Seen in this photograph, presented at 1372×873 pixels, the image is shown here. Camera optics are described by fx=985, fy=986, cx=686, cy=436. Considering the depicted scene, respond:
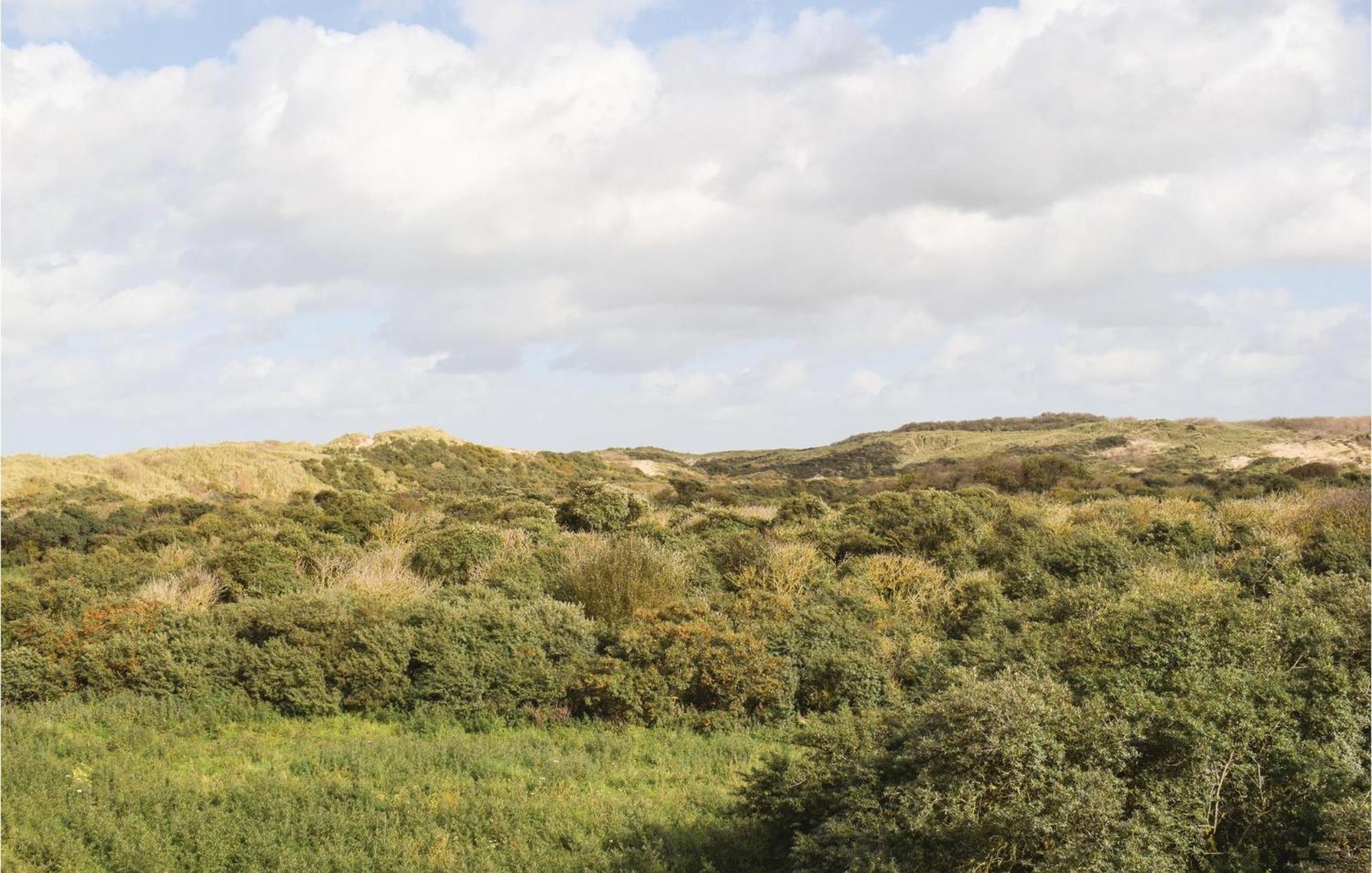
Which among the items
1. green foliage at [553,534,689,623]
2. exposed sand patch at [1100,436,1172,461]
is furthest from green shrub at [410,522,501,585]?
exposed sand patch at [1100,436,1172,461]

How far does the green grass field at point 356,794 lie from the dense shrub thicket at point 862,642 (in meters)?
0.65

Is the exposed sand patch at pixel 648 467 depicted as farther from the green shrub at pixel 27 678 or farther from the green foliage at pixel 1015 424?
the green shrub at pixel 27 678

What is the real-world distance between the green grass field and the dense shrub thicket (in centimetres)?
65

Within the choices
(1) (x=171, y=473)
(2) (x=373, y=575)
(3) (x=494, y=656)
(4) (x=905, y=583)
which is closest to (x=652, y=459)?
(1) (x=171, y=473)

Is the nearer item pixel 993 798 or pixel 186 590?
pixel 993 798

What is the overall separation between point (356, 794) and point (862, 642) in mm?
6492

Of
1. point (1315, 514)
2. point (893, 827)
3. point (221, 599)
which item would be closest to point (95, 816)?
point (893, 827)

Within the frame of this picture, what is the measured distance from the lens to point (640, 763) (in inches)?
386

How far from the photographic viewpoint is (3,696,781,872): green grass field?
7.34 meters

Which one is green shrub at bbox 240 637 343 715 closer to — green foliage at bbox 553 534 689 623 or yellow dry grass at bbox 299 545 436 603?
yellow dry grass at bbox 299 545 436 603

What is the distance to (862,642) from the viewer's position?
491 inches

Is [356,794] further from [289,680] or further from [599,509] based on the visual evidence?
[599,509]

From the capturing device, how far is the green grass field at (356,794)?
24.1ft

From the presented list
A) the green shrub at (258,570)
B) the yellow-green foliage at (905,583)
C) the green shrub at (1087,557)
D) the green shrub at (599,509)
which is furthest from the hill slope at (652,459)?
the green shrub at (258,570)
